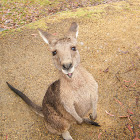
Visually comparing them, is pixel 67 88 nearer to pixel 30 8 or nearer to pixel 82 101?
pixel 82 101

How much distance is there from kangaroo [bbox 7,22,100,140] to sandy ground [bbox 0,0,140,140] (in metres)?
0.68

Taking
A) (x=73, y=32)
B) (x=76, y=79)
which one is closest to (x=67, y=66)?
(x=76, y=79)

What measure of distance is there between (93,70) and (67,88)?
2.01 metres

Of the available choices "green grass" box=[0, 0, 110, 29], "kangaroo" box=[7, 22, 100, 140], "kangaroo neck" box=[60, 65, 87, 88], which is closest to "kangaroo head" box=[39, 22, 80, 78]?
"kangaroo" box=[7, 22, 100, 140]

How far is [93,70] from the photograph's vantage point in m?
4.19

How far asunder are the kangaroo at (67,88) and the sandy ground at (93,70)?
2.22 ft

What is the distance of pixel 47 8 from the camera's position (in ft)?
25.2

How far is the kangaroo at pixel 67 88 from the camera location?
2.08 meters

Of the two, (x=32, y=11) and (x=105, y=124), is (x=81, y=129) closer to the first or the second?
(x=105, y=124)

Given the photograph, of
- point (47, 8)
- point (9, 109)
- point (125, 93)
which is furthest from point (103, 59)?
point (47, 8)

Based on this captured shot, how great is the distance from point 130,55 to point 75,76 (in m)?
2.72

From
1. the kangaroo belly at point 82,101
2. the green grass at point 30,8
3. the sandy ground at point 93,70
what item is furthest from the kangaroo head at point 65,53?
the green grass at point 30,8

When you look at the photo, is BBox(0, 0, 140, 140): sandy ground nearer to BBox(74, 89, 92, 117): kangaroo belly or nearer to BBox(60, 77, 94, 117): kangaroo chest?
BBox(74, 89, 92, 117): kangaroo belly

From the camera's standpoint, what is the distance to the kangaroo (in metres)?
2.08
